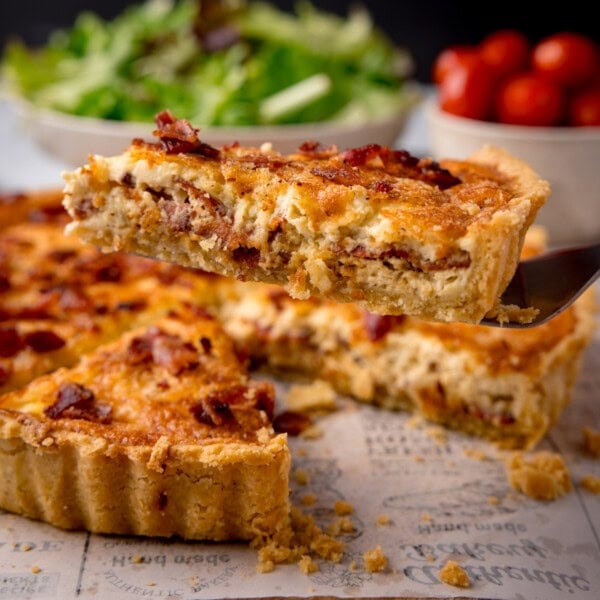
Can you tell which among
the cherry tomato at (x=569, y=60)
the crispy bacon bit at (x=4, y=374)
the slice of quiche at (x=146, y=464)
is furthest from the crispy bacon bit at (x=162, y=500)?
the cherry tomato at (x=569, y=60)

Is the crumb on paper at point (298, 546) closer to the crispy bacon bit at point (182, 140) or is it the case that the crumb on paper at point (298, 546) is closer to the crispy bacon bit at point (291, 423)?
the crispy bacon bit at point (291, 423)

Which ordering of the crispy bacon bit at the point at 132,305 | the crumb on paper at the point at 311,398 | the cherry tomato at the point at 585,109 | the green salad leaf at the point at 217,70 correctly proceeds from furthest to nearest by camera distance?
1. the green salad leaf at the point at 217,70
2. the cherry tomato at the point at 585,109
3. the crispy bacon bit at the point at 132,305
4. the crumb on paper at the point at 311,398

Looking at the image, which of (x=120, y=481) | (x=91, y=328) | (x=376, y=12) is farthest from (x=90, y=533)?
(x=376, y=12)

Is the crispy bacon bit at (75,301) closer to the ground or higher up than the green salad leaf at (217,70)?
closer to the ground

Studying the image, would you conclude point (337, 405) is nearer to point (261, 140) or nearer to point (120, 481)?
point (120, 481)

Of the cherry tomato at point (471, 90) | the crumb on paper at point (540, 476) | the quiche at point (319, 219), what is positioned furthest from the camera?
the cherry tomato at point (471, 90)

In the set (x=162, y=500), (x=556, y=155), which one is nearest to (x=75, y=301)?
(x=162, y=500)

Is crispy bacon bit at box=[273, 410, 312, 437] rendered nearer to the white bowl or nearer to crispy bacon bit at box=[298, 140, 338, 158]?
crispy bacon bit at box=[298, 140, 338, 158]
